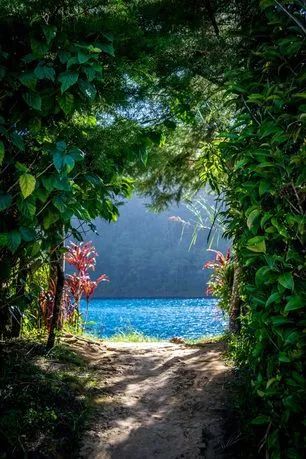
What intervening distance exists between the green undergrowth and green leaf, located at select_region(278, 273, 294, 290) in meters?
1.97

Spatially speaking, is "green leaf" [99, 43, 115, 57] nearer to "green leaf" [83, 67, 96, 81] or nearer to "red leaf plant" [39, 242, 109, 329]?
"green leaf" [83, 67, 96, 81]

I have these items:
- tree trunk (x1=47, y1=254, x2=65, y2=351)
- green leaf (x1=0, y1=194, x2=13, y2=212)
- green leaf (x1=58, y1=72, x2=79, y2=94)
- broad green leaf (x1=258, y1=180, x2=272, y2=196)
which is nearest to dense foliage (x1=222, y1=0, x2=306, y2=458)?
broad green leaf (x1=258, y1=180, x2=272, y2=196)

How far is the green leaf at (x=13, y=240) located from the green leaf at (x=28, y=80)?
91 cm

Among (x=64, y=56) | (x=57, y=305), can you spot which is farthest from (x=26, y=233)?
(x=57, y=305)

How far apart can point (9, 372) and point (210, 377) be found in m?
2.09

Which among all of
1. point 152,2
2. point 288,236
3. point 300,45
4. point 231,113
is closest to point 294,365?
point 288,236

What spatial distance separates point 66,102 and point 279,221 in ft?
5.01

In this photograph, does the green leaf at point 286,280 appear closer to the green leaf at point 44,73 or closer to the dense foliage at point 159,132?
the dense foliage at point 159,132

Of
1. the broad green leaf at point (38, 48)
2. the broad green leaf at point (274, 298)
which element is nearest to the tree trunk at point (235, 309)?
the broad green leaf at point (274, 298)

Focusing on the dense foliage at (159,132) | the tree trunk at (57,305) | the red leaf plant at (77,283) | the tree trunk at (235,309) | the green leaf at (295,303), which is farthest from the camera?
the red leaf plant at (77,283)

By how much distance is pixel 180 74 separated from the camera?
339 centimetres

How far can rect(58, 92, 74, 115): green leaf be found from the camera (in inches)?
98.7

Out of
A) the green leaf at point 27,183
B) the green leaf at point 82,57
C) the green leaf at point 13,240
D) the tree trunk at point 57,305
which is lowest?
the tree trunk at point 57,305

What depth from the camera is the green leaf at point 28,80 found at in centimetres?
236
